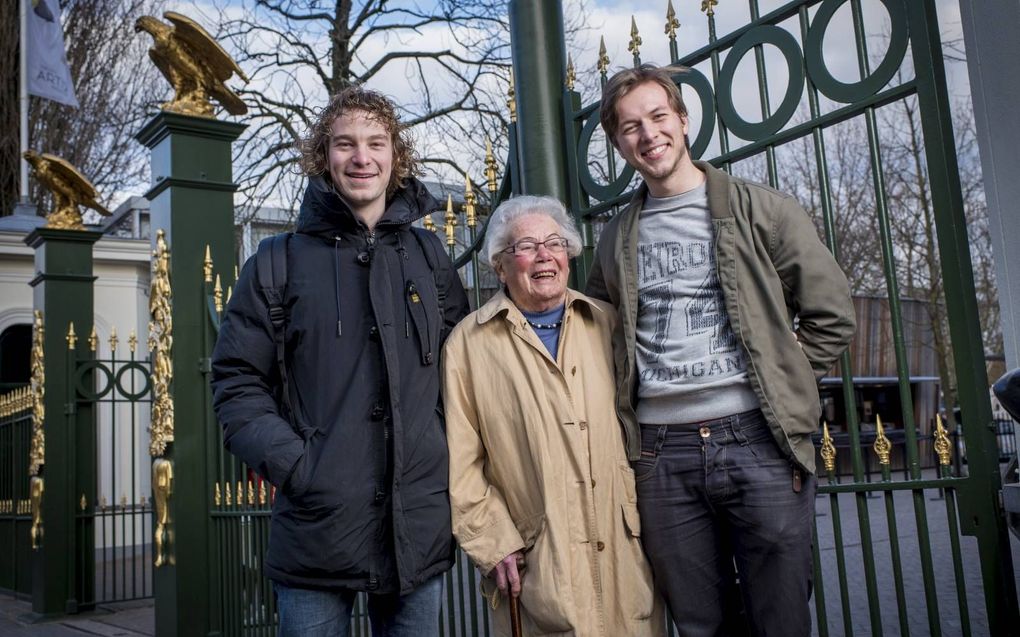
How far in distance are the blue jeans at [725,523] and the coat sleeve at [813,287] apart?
26cm

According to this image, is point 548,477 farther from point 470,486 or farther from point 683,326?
point 683,326

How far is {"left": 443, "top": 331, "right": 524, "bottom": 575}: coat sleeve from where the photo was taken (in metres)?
2.46

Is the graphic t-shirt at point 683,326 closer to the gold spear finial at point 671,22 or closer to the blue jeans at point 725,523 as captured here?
the blue jeans at point 725,523

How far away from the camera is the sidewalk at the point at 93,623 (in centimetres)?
678

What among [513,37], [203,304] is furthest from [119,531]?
[513,37]

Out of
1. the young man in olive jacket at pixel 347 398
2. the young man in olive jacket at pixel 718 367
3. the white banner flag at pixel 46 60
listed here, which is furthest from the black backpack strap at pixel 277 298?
the white banner flag at pixel 46 60

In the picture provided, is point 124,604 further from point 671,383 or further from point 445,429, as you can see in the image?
point 671,383

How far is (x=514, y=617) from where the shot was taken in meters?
2.51

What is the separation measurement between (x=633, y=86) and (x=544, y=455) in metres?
1.04

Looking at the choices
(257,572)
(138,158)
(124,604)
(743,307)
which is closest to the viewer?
(743,307)

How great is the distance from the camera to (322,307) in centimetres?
245

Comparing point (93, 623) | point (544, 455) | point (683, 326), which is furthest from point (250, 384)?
point (93, 623)

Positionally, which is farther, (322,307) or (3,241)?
(3,241)

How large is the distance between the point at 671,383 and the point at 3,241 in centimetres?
1304
